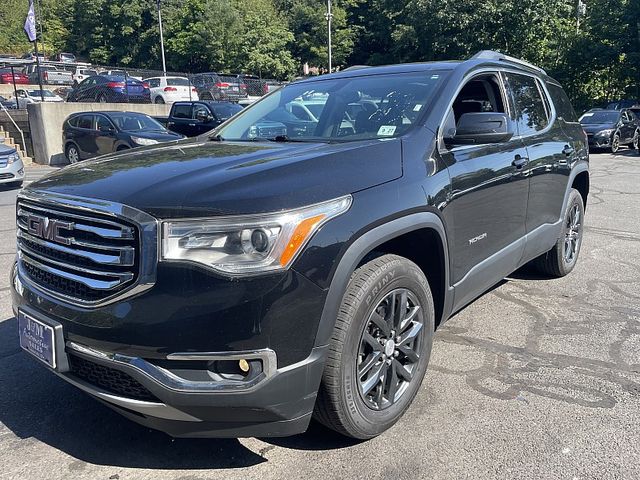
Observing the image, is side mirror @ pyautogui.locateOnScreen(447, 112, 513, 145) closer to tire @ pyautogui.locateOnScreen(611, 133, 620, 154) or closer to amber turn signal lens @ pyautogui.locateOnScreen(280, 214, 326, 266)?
amber turn signal lens @ pyautogui.locateOnScreen(280, 214, 326, 266)

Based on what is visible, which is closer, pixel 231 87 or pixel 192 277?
pixel 192 277

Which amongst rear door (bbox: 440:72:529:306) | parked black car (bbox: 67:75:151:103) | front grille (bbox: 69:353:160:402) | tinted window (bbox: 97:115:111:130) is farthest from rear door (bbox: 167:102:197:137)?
front grille (bbox: 69:353:160:402)

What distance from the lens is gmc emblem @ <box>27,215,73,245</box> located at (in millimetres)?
2471

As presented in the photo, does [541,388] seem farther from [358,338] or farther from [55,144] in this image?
[55,144]

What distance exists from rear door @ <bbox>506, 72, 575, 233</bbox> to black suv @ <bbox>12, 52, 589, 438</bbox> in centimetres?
84

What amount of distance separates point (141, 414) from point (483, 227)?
→ 231 centimetres

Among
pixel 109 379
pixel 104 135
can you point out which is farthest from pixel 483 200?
pixel 104 135

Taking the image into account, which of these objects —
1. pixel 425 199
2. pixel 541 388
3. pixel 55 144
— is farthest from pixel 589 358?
pixel 55 144

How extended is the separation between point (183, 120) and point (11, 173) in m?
7.31

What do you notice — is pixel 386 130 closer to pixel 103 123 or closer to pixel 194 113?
pixel 103 123

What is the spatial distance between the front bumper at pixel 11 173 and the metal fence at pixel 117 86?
11950 mm

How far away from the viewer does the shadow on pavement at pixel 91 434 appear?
265cm

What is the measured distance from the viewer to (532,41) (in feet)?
111

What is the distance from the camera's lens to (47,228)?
2572 mm
